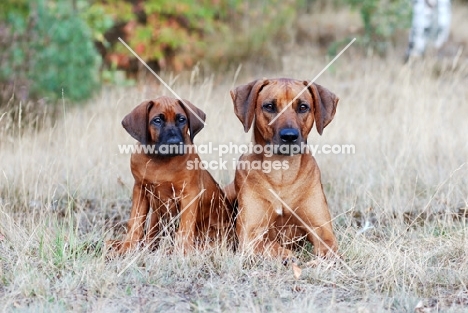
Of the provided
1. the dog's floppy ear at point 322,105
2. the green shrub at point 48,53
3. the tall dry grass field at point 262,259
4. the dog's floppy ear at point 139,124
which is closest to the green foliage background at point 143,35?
the green shrub at point 48,53

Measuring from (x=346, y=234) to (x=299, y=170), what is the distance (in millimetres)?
755

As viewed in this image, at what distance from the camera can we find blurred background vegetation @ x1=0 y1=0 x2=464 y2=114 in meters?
9.87

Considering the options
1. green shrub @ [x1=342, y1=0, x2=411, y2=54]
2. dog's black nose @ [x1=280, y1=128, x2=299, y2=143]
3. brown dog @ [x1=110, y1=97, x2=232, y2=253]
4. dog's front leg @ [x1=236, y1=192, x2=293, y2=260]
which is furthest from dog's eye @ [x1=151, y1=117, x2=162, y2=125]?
green shrub @ [x1=342, y1=0, x2=411, y2=54]

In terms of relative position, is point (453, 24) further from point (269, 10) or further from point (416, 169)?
point (416, 169)

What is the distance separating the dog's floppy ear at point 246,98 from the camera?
17.8 ft

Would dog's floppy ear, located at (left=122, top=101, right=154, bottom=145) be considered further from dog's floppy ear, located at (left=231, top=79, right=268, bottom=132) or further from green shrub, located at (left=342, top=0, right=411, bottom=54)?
green shrub, located at (left=342, top=0, right=411, bottom=54)

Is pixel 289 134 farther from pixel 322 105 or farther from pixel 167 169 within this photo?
pixel 167 169

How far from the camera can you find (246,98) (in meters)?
5.46

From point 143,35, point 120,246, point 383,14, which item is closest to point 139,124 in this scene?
point 120,246

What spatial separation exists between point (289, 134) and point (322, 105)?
0.51 m

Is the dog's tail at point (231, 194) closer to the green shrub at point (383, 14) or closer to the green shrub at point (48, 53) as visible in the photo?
the green shrub at point (48, 53)

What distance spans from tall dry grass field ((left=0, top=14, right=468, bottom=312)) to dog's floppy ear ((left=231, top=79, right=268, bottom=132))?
3.25 ft

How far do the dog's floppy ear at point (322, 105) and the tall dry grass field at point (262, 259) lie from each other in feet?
3.08

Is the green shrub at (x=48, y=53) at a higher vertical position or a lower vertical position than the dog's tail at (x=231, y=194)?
higher
